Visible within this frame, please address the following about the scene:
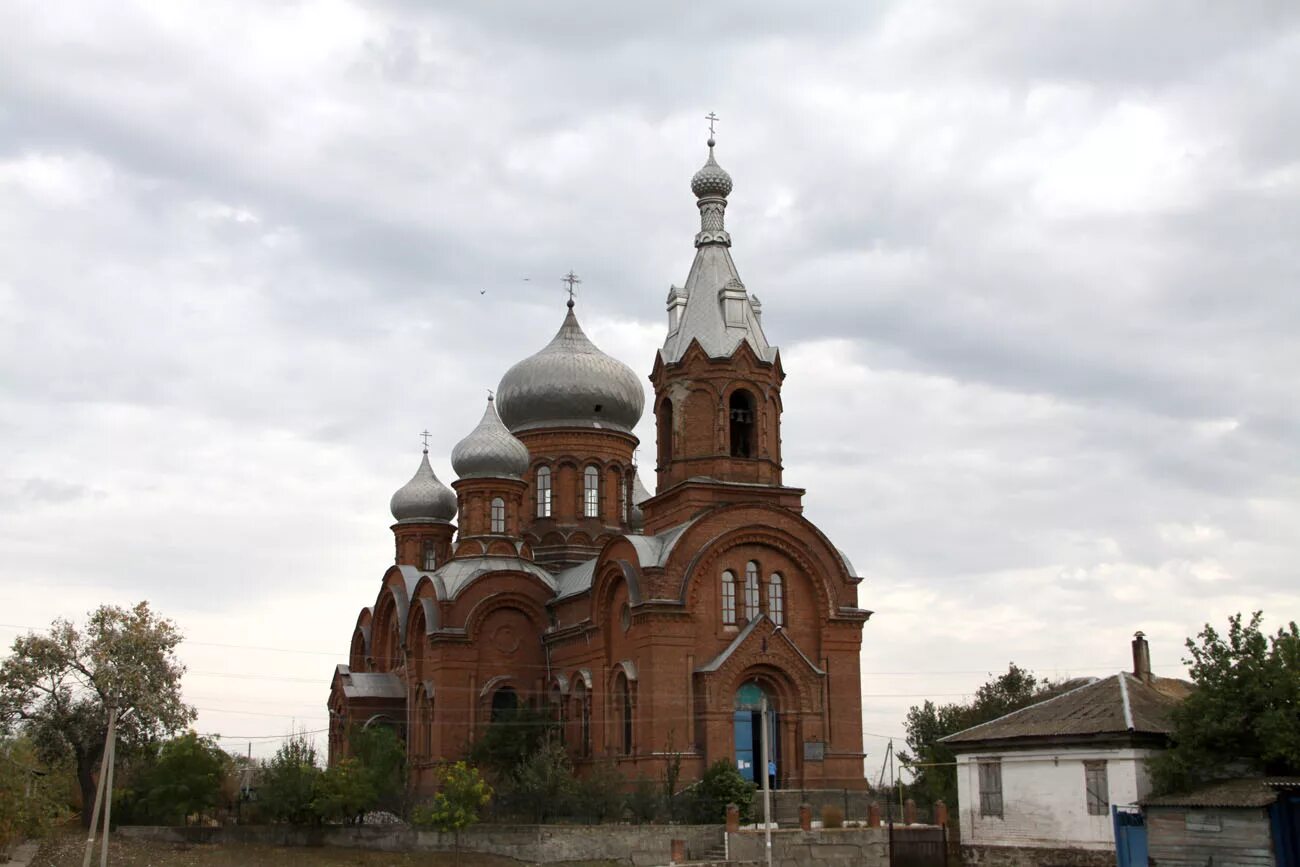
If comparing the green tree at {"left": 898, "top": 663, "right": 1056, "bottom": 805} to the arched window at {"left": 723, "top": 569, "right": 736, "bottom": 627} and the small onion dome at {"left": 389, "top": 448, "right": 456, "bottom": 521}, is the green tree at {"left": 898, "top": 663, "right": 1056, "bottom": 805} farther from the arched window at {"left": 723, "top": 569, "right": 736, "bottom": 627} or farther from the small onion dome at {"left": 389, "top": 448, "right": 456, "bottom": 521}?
the small onion dome at {"left": 389, "top": 448, "right": 456, "bottom": 521}

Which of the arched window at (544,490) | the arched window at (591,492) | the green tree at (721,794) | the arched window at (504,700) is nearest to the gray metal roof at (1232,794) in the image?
the green tree at (721,794)

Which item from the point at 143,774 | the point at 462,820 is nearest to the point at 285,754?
the point at 143,774

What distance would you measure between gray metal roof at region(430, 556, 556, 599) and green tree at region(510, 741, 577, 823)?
8.87 meters

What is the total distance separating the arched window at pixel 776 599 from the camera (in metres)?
36.7

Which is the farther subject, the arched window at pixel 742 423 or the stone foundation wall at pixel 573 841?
the arched window at pixel 742 423

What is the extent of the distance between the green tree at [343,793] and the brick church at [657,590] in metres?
5.81

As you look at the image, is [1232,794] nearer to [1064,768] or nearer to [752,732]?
[1064,768]

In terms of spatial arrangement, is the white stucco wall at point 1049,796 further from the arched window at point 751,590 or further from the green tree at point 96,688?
the green tree at point 96,688

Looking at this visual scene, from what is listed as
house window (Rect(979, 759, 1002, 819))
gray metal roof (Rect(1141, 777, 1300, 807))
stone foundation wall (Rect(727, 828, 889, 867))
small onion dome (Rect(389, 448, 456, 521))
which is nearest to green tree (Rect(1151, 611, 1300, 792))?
gray metal roof (Rect(1141, 777, 1300, 807))

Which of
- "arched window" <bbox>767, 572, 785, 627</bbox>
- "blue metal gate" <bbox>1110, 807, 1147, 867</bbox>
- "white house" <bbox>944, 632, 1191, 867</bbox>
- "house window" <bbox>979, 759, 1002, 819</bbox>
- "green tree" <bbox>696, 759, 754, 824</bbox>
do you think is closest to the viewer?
"blue metal gate" <bbox>1110, 807, 1147, 867</bbox>

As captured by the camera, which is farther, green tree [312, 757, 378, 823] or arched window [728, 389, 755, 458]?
arched window [728, 389, 755, 458]

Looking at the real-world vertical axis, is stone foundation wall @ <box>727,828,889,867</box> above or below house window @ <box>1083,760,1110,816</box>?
below

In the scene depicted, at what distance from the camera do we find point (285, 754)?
1427 inches

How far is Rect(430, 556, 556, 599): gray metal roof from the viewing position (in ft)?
138
